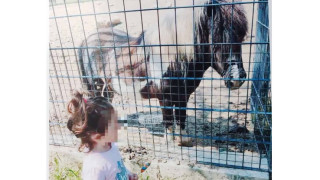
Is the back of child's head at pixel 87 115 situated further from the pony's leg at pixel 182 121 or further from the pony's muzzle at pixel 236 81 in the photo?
the pony's muzzle at pixel 236 81

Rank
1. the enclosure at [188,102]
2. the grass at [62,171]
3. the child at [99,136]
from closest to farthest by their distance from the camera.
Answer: the enclosure at [188,102], the child at [99,136], the grass at [62,171]

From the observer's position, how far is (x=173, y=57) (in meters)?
1.18

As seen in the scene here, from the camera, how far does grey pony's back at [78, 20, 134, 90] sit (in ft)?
3.59

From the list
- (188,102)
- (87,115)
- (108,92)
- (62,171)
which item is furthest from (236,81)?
(62,171)

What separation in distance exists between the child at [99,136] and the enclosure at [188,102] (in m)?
0.05

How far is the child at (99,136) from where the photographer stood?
1.10m

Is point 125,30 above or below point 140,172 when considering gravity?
above

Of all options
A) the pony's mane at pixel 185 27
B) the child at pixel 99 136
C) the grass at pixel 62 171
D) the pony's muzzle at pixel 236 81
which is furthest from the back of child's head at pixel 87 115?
the pony's muzzle at pixel 236 81

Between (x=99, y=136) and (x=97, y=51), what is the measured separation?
1.34 ft

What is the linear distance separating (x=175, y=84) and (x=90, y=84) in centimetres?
41
